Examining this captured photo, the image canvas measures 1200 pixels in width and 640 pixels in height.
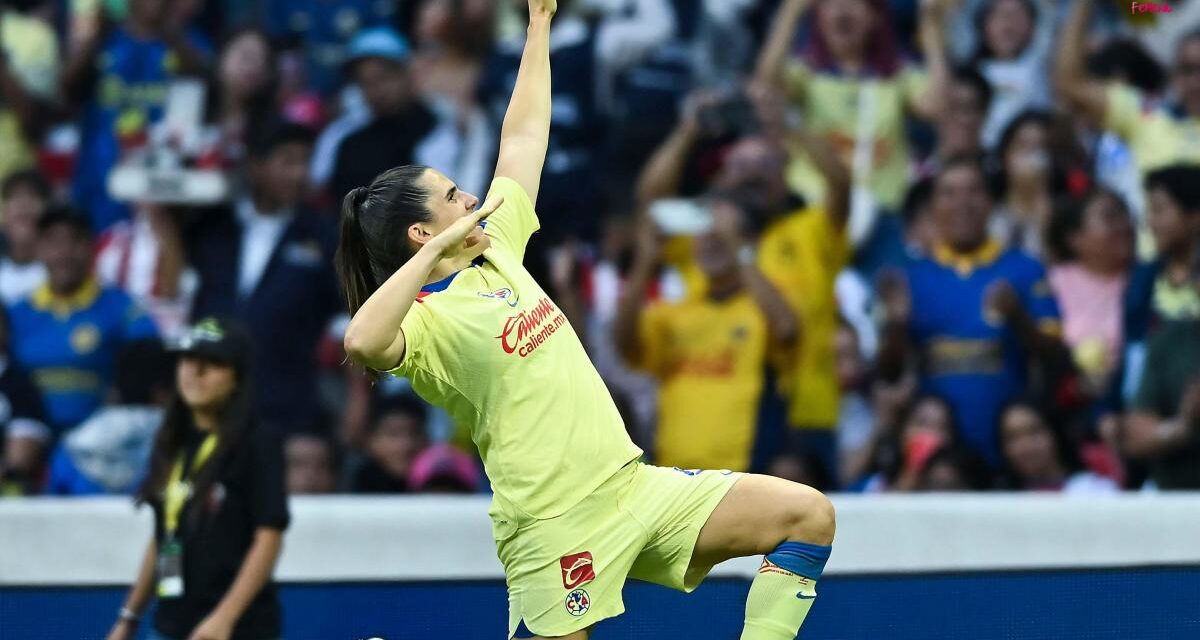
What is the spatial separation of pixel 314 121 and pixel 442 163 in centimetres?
96

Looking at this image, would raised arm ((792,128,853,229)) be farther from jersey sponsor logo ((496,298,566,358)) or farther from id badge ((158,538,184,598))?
jersey sponsor logo ((496,298,566,358))

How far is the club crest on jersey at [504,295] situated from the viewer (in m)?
4.27

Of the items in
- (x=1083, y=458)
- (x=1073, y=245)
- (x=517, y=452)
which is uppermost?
(x=517, y=452)

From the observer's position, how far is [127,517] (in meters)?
6.37

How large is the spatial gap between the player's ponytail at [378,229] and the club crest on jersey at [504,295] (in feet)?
0.73

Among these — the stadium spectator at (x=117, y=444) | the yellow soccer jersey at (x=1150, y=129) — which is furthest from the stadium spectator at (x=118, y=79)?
the yellow soccer jersey at (x=1150, y=129)

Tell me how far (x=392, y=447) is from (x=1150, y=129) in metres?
3.91

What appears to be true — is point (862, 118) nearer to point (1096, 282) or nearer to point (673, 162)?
point (673, 162)

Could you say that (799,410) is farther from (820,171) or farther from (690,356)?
(820,171)

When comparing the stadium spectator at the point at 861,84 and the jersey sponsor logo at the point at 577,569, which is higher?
the stadium spectator at the point at 861,84

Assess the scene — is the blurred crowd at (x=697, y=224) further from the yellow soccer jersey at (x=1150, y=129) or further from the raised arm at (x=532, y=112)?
the raised arm at (x=532, y=112)

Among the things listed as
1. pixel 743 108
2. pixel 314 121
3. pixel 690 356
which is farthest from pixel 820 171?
pixel 314 121

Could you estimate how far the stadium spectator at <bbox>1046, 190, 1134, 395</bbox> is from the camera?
769cm

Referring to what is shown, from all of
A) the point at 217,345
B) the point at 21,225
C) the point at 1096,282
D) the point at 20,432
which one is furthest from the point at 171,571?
the point at 1096,282
